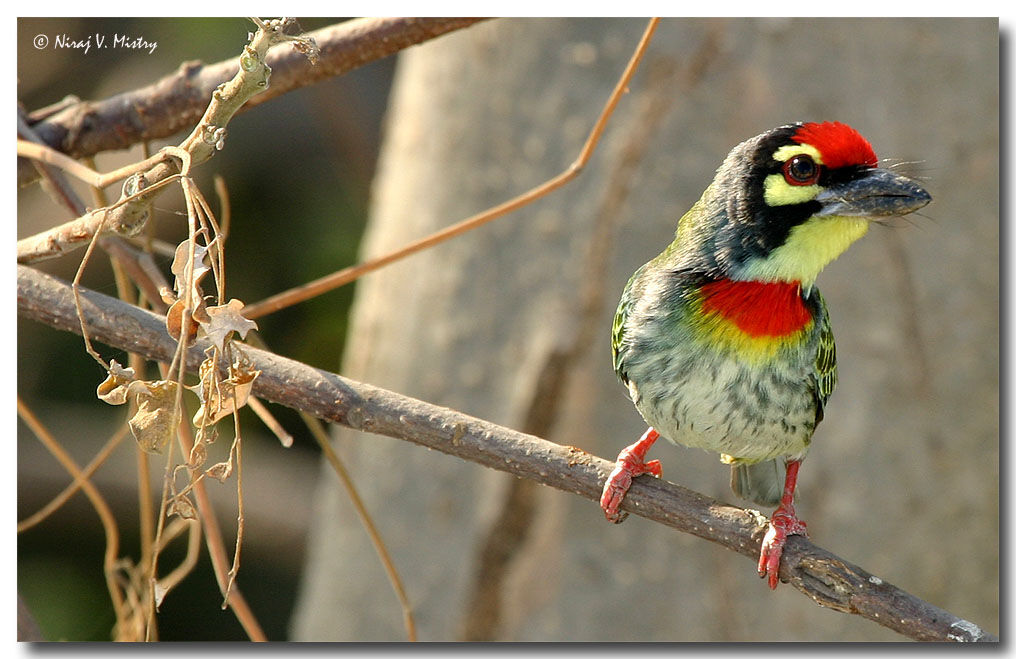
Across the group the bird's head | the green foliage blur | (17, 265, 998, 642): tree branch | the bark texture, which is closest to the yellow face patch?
the bird's head

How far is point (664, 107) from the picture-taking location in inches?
97.4

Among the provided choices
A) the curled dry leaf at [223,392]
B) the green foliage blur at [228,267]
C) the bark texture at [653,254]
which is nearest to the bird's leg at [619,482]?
the curled dry leaf at [223,392]

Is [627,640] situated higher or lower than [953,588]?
lower

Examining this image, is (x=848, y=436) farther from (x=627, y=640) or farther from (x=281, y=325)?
(x=281, y=325)

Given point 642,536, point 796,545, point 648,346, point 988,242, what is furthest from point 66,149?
point 988,242

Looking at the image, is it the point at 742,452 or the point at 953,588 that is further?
the point at 953,588

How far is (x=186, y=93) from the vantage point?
160 cm

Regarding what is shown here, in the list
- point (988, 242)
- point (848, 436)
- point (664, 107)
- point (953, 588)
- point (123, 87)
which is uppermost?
point (123, 87)

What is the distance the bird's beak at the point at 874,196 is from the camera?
100cm

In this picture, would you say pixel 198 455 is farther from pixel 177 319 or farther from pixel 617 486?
pixel 617 486

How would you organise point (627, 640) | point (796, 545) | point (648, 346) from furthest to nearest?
point (627, 640), point (648, 346), point (796, 545)

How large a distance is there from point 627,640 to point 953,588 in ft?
2.64

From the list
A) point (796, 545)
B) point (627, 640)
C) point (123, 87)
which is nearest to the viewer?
point (796, 545)

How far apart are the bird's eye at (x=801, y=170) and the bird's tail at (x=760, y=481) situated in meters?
0.64
